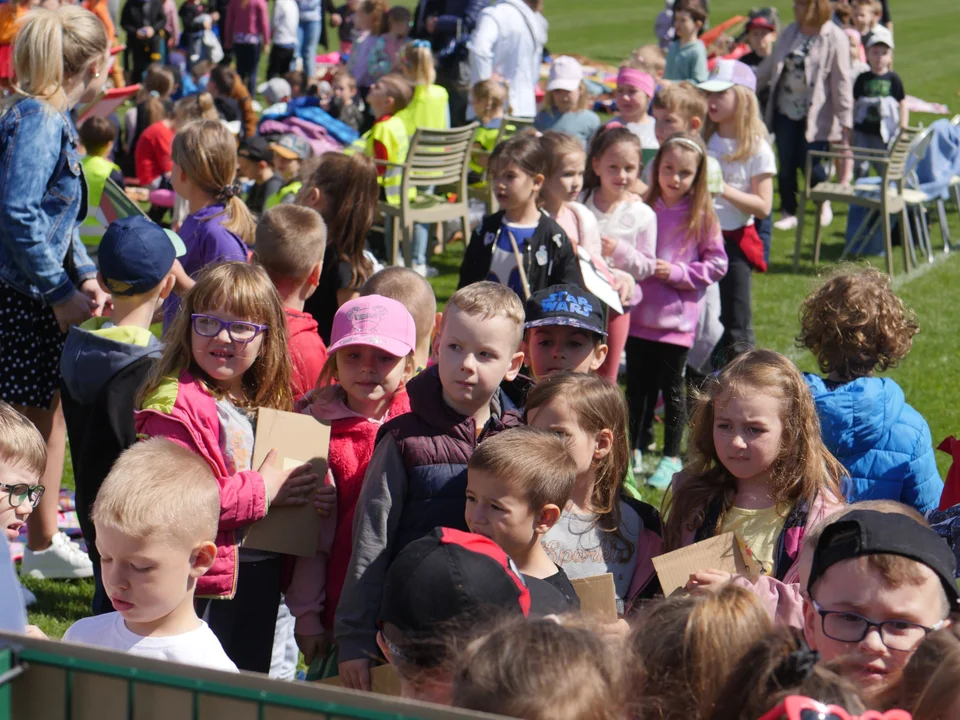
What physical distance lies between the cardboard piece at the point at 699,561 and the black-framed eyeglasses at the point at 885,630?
1.93 ft

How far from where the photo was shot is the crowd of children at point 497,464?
2.12m

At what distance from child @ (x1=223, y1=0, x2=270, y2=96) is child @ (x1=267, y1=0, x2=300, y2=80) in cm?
28

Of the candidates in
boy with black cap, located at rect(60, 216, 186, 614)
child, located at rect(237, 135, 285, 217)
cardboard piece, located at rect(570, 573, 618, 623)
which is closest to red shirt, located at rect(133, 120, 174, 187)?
child, located at rect(237, 135, 285, 217)

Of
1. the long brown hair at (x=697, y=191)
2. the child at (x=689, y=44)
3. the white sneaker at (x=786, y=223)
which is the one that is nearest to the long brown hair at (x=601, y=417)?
the long brown hair at (x=697, y=191)

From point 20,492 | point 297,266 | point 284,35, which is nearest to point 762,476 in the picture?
point 297,266

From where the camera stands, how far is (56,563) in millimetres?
5008

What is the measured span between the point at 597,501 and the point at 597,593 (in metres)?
0.45

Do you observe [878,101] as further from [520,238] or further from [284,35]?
[284,35]

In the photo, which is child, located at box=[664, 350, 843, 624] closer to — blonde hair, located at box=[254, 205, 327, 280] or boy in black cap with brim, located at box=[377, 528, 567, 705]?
boy in black cap with brim, located at box=[377, 528, 567, 705]

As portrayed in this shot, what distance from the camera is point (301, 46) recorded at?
1991 cm

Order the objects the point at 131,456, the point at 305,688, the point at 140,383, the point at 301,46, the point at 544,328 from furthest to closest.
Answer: the point at 301,46, the point at 544,328, the point at 140,383, the point at 131,456, the point at 305,688

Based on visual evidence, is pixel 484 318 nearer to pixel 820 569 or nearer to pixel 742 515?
pixel 742 515

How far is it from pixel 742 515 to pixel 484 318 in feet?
2.96

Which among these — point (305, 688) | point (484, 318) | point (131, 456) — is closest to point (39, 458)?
point (131, 456)
